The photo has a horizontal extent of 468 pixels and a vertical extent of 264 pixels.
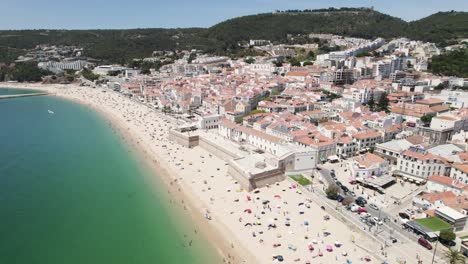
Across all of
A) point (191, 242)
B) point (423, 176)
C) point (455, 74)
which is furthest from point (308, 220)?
point (455, 74)

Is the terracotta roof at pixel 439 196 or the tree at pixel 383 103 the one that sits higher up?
the tree at pixel 383 103

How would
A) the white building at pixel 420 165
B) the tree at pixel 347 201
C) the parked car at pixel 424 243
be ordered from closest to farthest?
the parked car at pixel 424 243
the tree at pixel 347 201
the white building at pixel 420 165

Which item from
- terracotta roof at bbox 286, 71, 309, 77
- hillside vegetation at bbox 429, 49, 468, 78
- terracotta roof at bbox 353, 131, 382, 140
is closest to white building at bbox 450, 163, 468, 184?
terracotta roof at bbox 353, 131, 382, 140

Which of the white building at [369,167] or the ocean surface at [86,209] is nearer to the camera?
the ocean surface at [86,209]

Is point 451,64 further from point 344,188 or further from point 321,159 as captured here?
point 344,188

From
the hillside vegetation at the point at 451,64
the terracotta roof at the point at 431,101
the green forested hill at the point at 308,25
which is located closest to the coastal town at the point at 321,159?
the terracotta roof at the point at 431,101

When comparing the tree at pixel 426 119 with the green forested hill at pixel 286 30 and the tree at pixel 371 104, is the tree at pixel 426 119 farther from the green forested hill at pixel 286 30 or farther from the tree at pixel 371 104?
the green forested hill at pixel 286 30

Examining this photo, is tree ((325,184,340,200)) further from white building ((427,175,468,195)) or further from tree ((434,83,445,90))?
tree ((434,83,445,90))
